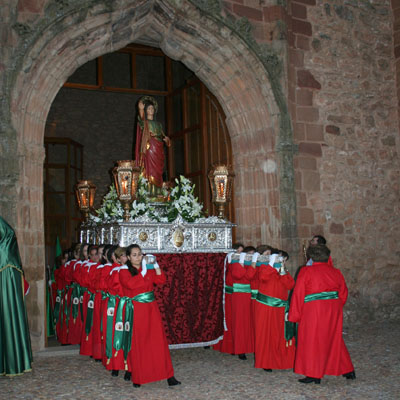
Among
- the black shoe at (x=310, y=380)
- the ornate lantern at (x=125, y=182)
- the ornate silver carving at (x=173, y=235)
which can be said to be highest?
the ornate lantern at (x=125, y=182)

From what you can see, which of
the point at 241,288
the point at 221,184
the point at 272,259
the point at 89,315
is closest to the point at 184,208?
the point at 221,184

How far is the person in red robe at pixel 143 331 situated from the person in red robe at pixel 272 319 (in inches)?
42.5

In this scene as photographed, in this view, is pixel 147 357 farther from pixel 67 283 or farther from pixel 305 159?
pixel 305 159

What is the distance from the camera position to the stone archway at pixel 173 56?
22.1ft

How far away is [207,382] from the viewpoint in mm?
5105

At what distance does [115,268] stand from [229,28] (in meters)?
4.62

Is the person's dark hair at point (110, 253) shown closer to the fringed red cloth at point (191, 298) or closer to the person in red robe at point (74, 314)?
the fringed red cloth at point (191, 298)

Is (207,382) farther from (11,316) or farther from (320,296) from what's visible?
(11,316)

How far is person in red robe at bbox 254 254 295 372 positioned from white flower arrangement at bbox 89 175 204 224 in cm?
157

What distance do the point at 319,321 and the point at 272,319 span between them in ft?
2.56

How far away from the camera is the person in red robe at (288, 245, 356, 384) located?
4.89 m

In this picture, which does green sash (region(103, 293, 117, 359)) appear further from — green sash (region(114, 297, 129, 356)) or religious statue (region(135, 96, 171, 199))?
religious statue (region(135, 96, 171, 199))

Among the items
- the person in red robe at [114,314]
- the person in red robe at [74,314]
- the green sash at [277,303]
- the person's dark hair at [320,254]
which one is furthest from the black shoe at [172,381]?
the person in red robe at [74,314]

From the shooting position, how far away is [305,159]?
8.44 metres
